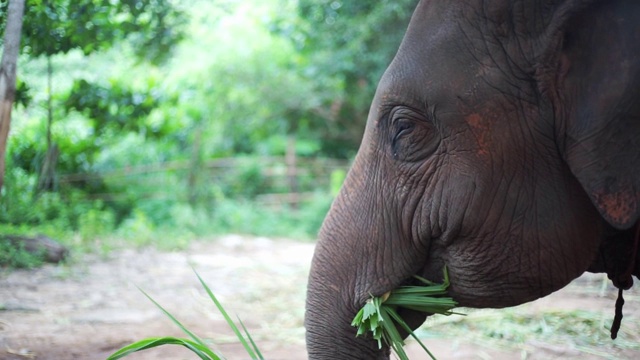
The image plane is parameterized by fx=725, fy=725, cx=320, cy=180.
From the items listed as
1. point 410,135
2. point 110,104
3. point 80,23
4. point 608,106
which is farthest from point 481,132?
point 110,104

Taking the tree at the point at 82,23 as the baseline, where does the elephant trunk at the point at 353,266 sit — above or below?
below

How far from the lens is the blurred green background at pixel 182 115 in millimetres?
5895

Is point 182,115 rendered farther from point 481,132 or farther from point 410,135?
point 481,132

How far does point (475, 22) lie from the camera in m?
2.52

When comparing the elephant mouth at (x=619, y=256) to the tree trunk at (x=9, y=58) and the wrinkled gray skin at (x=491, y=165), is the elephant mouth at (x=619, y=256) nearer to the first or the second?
the wrinkled gray skin at (x=491, y=165)

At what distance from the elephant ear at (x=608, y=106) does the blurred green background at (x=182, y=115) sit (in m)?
2.76

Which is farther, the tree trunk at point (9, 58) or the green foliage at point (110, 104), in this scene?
the green foliage at point (110, 104)

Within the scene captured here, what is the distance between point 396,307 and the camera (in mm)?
2717

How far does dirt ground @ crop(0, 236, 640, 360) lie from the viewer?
4.41 m

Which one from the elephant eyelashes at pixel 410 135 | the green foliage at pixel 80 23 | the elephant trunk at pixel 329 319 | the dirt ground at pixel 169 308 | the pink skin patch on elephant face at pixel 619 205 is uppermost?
the green foliage at pixel 80 23

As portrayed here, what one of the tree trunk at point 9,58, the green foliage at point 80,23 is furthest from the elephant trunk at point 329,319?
the green foliage at point 80,23

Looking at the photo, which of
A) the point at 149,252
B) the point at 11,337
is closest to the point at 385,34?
the point at 149,252

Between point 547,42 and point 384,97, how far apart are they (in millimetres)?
597

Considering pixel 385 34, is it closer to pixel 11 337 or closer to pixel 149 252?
pixel 149 252
